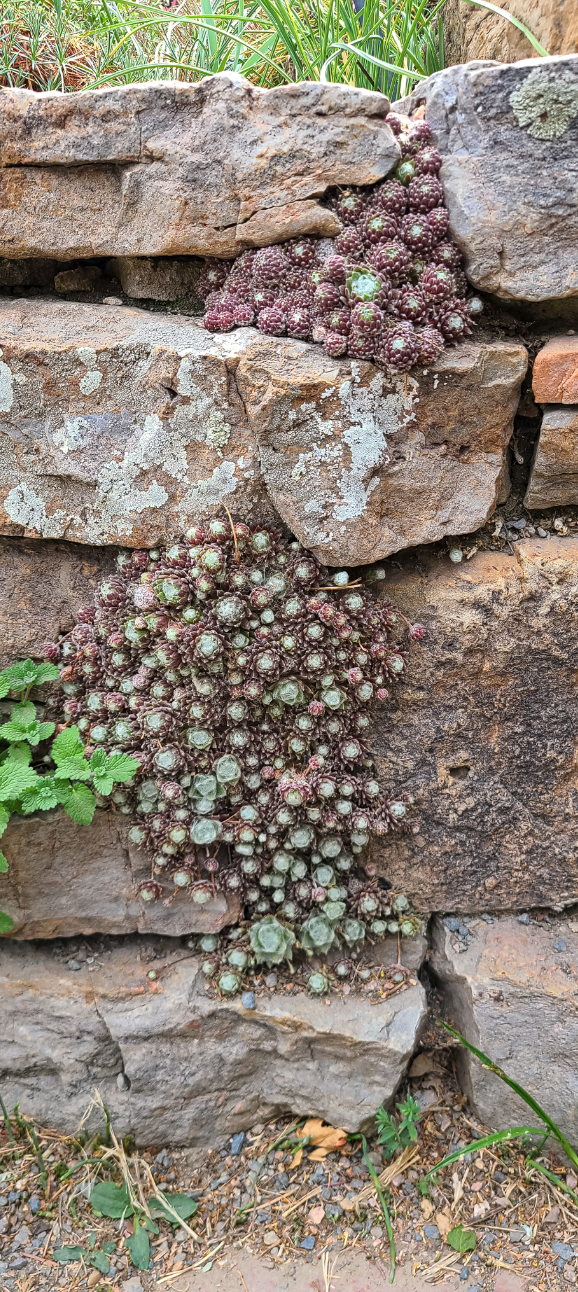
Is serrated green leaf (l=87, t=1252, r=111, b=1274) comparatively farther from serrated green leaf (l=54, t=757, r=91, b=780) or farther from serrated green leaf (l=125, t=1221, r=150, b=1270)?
serrated green leaf (l=54, t=757, r=91, b=780)

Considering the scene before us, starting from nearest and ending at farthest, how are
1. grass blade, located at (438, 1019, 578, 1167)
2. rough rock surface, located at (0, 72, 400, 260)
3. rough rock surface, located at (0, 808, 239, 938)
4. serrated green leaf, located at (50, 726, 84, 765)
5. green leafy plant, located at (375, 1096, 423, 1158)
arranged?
rough rock surface, located at (0, 72, 400, 260) < grass blade, located at (438, 1019, 578, 1167) < serrated green leaf, located at (50, 726, 84, 765) < green leafy plant, located at (375, 1096, 423, 1158) < rough rock surface, located at (0, 808, 239, 938)

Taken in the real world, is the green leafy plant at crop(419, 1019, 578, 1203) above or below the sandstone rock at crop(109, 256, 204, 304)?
below

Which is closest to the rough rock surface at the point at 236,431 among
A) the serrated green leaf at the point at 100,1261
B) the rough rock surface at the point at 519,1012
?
the rough rock surface at the point at 519,1012

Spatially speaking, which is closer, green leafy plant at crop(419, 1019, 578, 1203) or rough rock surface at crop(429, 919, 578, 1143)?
green leafy plant at crop(419, 1019, 578, 1203)

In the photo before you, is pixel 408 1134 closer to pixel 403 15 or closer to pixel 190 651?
pixel 190 651

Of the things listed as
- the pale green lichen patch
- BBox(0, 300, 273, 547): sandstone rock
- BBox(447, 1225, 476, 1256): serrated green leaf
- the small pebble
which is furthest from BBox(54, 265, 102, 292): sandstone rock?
the small pebble

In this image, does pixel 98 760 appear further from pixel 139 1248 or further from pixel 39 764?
pixel 139 1248
